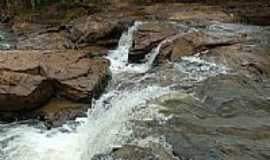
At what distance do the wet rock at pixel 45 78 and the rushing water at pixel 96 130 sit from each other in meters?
0.35

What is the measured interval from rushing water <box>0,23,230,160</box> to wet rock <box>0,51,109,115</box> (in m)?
0.35

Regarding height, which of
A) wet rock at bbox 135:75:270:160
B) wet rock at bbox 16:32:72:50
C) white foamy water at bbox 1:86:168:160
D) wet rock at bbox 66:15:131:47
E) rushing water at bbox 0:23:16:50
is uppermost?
wet rock at bbox 66:15:131:47

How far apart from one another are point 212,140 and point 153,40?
5013mm

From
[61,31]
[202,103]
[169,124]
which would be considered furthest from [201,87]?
[61,31]

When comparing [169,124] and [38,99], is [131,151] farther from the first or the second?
[38,99]

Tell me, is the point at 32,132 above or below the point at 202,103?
below

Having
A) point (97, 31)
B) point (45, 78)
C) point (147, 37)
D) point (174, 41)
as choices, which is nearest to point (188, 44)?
point (174, 41)

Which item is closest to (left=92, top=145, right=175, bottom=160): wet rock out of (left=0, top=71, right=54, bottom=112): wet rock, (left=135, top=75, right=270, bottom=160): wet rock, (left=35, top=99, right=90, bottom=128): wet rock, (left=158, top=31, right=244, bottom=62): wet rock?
(left=135, top=75, right=270, bottom=160): wet rock

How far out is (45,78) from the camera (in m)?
9.46

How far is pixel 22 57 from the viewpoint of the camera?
33.2 feet

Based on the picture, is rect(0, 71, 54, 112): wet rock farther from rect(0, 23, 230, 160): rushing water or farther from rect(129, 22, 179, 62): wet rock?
rect(129, 22, 179, 62): wet rock

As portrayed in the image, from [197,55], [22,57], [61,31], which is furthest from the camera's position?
[61,31]

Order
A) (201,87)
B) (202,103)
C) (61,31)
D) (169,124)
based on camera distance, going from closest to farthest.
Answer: (169,124), (202,103), (201,87), (61,31)

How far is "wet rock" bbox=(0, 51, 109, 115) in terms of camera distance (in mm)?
9141
